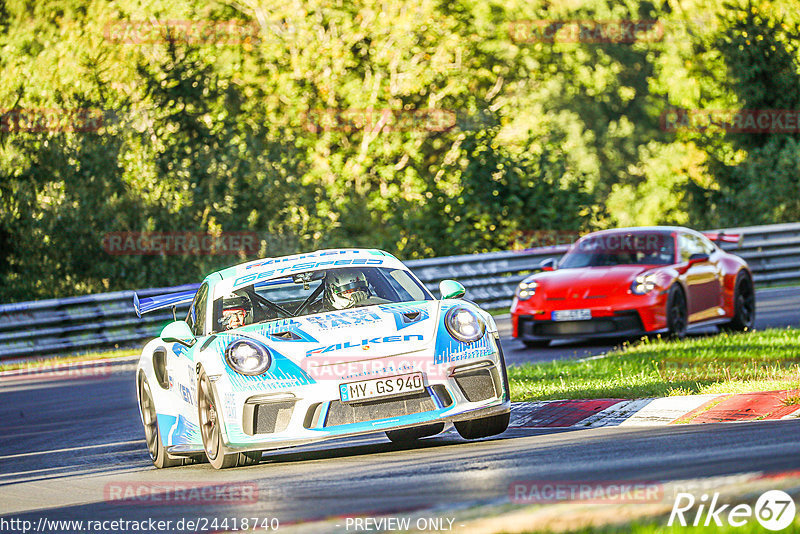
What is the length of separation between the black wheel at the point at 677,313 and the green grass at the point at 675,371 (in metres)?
0.54

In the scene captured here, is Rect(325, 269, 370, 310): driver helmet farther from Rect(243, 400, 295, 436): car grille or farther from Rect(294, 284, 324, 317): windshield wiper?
Rect(243, 400, 295, 436): car grille

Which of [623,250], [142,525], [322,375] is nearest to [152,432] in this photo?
[322,375]

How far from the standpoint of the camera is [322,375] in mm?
7969

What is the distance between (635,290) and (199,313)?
6.73 meters

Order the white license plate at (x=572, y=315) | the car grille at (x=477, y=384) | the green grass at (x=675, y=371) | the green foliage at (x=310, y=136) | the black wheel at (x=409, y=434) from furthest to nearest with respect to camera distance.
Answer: the green foliage at (x=310, y=136) → the white license plate at (x=572, y=315) → the green grass at (x=675, y=371) → the black wheel at (x=409, y=434) → the car grille at (x=477, y=384)

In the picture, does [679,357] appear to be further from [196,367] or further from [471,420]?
[196,367]

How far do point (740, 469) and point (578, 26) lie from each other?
41.1m

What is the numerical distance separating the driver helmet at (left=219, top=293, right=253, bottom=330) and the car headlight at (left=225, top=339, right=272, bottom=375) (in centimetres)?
77

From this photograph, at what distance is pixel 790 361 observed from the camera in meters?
11.5

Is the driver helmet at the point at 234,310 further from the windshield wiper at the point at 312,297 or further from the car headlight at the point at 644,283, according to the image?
the car headlight at the point at 644,283

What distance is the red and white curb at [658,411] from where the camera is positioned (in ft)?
28.8

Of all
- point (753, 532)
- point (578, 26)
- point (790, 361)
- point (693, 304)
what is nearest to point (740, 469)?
point (753, 532)

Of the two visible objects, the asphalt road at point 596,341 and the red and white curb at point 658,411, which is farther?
the asphalt road at point 596,341

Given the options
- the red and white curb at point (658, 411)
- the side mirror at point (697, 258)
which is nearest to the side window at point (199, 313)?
the red and white curb at point (658, 411)
